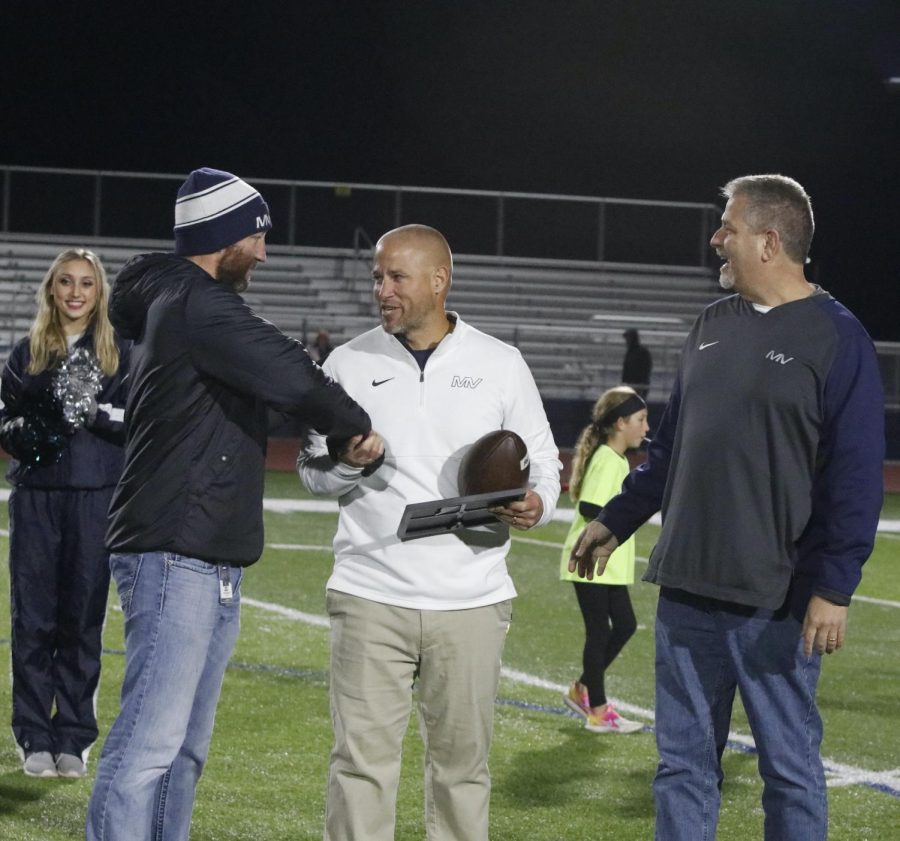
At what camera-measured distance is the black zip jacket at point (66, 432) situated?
5508 mm

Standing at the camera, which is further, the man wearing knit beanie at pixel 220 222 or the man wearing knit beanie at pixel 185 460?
the man wearing knit beanie at pixel 220 222

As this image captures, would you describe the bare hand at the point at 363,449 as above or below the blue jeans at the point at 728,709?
above

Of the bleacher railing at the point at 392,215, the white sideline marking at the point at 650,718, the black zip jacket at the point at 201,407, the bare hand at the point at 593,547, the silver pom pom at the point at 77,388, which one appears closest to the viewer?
the black zip jacket at the point at 201,407

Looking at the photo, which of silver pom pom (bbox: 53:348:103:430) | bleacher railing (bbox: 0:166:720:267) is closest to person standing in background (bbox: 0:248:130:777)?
silver pom pom (bbox: 53:348:103:430)

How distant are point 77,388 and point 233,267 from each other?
1837 millimetres

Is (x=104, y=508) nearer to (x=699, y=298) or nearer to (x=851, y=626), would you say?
(x=851, y=626)

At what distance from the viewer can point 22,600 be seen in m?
5.71

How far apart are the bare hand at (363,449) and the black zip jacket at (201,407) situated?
0.04 m

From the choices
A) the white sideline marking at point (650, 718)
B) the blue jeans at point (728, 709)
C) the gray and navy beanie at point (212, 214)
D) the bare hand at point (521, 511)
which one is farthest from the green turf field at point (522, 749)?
the gray and navy beanie at point (212, 214)

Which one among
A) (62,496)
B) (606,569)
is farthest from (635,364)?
(62,496)

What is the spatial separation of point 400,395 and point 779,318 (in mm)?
1040

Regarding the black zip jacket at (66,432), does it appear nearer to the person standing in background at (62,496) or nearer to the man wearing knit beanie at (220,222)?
the person standing in background at (62,496)

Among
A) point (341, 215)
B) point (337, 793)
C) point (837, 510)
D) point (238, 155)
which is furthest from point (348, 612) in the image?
point (238, 155)

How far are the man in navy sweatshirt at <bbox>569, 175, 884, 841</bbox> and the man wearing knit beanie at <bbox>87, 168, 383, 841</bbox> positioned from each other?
3.03 ft
